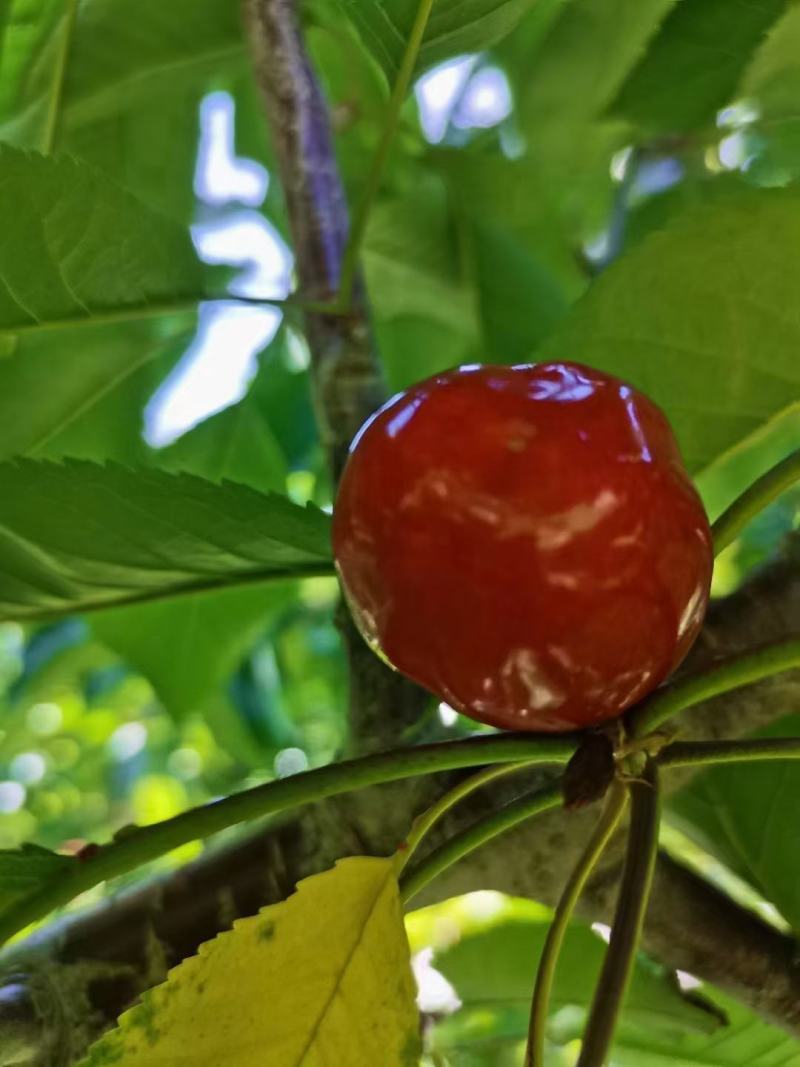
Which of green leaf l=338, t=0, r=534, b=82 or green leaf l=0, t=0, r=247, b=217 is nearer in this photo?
green leaf l=338, t=0, r=534, b=82

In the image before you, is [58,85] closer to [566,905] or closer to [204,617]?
[204,617]

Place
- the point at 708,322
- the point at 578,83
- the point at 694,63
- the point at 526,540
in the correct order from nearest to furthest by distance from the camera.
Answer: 1. the point at 526,540
2. the point at 708,322
3. the point at 694,63
4. the point at 578,83

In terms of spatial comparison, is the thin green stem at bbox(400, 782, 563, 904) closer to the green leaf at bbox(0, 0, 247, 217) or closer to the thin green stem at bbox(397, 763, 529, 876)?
the thin green stem at bbox(397, 763, 529, 876)

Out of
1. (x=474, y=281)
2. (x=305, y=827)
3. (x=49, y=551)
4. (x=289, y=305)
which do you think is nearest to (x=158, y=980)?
(x=305, y=827)

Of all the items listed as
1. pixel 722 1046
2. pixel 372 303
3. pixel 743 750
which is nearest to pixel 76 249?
pixel 743 750

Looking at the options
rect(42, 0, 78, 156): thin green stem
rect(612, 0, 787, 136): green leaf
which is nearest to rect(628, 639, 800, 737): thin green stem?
rect(612, 0, 787, 136): green leaf

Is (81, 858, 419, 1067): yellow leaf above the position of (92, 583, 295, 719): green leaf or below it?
below
